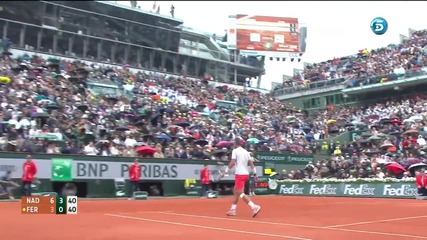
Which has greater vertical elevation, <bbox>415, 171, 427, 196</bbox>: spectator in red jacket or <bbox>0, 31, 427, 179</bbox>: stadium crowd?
<bbox>0, 31, 427, 179</bbox>: stadium crowd

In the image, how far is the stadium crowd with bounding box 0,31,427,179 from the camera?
26.4 metres

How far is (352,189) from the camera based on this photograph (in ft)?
93.7

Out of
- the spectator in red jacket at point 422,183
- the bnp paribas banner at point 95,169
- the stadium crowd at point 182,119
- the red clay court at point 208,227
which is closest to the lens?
the red clay court at point 208,227

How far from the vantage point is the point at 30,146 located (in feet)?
75.0

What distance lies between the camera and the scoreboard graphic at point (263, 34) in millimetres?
64438

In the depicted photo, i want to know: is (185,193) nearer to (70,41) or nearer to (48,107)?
(48,107)

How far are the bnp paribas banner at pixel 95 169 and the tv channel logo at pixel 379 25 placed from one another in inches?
402

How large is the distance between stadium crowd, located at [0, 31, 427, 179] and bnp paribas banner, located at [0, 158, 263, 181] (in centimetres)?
77

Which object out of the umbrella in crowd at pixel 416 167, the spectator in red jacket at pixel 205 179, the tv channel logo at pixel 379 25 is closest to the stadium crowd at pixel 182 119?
the umbrella in crowd at pixel 416 167

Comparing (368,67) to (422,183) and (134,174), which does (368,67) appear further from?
(134,174)

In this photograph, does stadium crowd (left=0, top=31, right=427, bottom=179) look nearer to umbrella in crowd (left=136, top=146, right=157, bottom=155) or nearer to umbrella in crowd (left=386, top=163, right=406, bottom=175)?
umbrella in crowd (left=136, top=146, right=157, bottom=155)

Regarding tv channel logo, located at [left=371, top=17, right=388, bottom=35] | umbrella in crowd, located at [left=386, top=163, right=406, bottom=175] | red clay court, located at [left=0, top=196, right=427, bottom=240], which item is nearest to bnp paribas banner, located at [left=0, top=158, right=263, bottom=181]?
umbrella in crowd, located at [left=386, top=163, right=406, bottom=175]

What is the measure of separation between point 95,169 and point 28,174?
3.88 m

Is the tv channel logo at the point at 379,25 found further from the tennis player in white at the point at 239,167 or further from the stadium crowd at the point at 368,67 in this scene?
the tennis player in white at the point at 239,167
